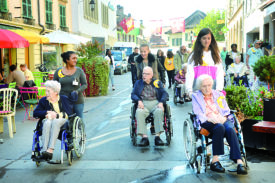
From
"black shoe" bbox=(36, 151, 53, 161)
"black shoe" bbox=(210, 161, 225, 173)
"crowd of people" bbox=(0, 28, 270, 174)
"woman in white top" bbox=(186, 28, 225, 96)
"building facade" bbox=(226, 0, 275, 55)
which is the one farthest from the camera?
"building facade" bbox=(226, 0, 275, 55)

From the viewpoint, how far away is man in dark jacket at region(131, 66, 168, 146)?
6246 mm

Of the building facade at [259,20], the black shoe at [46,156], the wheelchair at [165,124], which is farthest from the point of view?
the building facade at [259,20]

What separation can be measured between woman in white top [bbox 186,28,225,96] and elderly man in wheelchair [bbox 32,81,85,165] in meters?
1.87

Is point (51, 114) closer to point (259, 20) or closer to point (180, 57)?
point (180, 57)

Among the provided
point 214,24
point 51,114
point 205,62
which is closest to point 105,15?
point 214,24

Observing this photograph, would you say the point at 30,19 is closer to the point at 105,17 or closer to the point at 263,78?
the point at 263,78

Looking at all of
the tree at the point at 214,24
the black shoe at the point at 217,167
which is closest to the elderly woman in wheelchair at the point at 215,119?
the black shoe at the point at 217,167

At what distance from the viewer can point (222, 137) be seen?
471 cm

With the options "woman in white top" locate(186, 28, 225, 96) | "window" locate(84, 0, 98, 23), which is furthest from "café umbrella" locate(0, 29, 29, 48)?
"window" locate(84, 0, 98, 23)

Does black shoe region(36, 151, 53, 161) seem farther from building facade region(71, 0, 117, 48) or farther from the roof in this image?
the roof

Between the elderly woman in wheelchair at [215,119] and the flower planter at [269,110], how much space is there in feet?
3.24

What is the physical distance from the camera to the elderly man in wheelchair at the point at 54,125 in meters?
5.12

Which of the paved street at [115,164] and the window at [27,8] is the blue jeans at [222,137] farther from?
the window at [27,8]

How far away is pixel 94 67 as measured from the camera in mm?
14000
